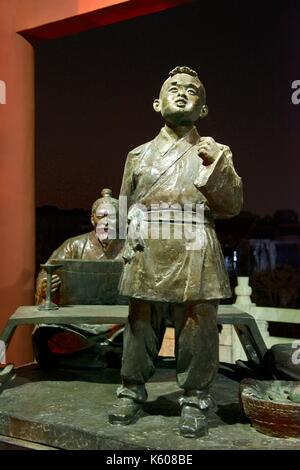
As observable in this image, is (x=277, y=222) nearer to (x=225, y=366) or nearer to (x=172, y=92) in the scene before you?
(x=225, y=366)

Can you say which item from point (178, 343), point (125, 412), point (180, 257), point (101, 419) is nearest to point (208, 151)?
point (180, 257)

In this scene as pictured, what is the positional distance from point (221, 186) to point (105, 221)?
2059 millimetres

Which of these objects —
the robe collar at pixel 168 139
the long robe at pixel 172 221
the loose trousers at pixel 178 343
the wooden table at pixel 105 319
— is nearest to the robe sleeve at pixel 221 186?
the long robe at pixel 172 221

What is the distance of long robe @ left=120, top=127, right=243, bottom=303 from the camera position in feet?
8.33

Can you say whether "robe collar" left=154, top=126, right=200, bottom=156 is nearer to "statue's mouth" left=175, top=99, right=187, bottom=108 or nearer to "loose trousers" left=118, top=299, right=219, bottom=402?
"statue's mouth" left=175, top=99, right=187, bottom=108

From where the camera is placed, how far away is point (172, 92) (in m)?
2.74

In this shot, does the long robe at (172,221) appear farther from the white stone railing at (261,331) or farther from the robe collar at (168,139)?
the white stone railing at (261,331)

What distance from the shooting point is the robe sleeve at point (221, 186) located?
2.49 metres

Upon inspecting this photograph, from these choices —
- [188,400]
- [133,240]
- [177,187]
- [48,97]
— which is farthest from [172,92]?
[48,97]

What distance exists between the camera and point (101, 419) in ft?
9.19

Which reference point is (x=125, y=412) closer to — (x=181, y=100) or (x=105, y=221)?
(x=181, y=100)

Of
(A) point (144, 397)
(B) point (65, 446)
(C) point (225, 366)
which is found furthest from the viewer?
(C) point (225, 366)
